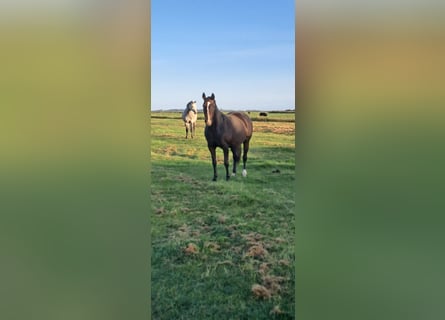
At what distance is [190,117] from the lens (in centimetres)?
199

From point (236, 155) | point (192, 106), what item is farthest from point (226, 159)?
point (192, 106)

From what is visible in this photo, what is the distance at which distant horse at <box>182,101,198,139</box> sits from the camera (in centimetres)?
195

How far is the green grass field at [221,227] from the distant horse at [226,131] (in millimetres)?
30

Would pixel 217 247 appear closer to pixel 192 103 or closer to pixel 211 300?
pixel 211 300

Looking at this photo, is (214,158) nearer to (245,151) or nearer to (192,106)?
(245,151)

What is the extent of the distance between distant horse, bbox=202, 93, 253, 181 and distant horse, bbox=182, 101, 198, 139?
0.05 metres

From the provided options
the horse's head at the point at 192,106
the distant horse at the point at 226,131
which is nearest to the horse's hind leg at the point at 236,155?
the distant horse at the point at 226,131

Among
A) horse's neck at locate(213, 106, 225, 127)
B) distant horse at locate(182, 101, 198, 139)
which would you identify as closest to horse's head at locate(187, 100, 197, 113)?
distant horse at locate(182, 101, 198, 139)

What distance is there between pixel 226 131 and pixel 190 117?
19 centimetres

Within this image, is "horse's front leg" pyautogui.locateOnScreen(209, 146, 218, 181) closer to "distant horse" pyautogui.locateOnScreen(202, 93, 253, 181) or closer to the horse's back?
"distant horse" pyautogui.locateOnScreen(202, 93, 253, 181)
